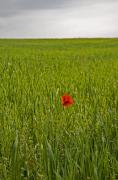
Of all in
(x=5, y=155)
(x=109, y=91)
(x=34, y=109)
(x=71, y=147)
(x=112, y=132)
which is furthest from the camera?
(x=109, y=91)

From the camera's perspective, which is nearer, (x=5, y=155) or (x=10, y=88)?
(x=5, y=155)

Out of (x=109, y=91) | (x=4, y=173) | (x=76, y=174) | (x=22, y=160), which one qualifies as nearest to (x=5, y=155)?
(x=22, y=160)

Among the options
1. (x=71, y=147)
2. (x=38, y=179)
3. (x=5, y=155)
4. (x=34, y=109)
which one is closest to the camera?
(x=38, y=179)

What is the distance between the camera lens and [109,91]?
526 cm

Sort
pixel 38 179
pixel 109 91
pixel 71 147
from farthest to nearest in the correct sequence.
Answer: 1. pixel 109 91
2. pixel 71 147
3. pixel 38 179

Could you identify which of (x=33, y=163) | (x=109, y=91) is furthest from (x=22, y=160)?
(x=109, y=91)

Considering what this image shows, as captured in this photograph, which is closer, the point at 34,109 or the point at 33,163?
the point at 33,163

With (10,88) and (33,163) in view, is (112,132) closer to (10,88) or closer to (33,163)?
(33,163)

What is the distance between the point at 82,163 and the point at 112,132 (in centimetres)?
71

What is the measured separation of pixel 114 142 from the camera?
2746 millimetres

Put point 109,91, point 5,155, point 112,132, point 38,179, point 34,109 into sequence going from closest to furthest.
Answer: point 38,179, point 5,155, point 112,132, point 34,109, point 109,91

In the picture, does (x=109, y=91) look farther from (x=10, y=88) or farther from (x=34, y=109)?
(x=34, y=109)

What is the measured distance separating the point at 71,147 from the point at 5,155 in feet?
1.42

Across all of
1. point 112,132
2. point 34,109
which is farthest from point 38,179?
point 34,109
